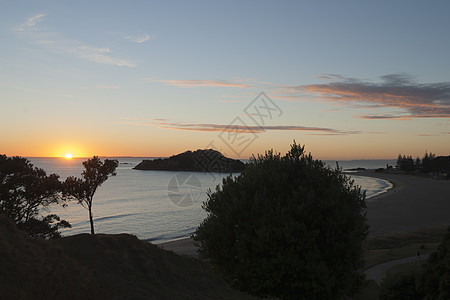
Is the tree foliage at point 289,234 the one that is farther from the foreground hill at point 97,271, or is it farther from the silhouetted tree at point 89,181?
the silhouetted tree at point 89,181

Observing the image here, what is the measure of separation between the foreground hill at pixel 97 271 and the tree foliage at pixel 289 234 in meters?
4.17

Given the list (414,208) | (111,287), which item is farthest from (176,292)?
(414,208)

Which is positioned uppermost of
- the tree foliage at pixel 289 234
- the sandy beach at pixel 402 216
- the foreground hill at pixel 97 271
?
the tree foliage at pixel 289 234

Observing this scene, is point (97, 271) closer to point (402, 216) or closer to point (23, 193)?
point (23, 193)

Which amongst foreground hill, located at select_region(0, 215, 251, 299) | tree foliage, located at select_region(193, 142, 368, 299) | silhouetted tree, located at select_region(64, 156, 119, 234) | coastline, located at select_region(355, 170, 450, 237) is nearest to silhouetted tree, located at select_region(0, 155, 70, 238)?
silhouetted tree, located at select_region(64, 156, 119, 234)

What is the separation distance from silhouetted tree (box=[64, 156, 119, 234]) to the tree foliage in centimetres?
2865

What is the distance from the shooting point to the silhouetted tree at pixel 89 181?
38772 mm

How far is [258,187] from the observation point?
14.9m

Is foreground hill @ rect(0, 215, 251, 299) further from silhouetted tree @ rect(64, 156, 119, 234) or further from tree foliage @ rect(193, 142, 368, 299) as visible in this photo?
silhouetted tree @ rect(64, 156, 119, 234)

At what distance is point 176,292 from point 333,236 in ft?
29.0

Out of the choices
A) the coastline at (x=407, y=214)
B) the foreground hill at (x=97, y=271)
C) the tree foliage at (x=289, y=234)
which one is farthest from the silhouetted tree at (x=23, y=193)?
the coastline at (x=407, y=214)

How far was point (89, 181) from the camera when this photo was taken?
40594mm

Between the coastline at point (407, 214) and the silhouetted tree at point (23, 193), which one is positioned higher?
the silhouetted tree at point (23, 193)

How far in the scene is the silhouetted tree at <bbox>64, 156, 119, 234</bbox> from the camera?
38.8 m
